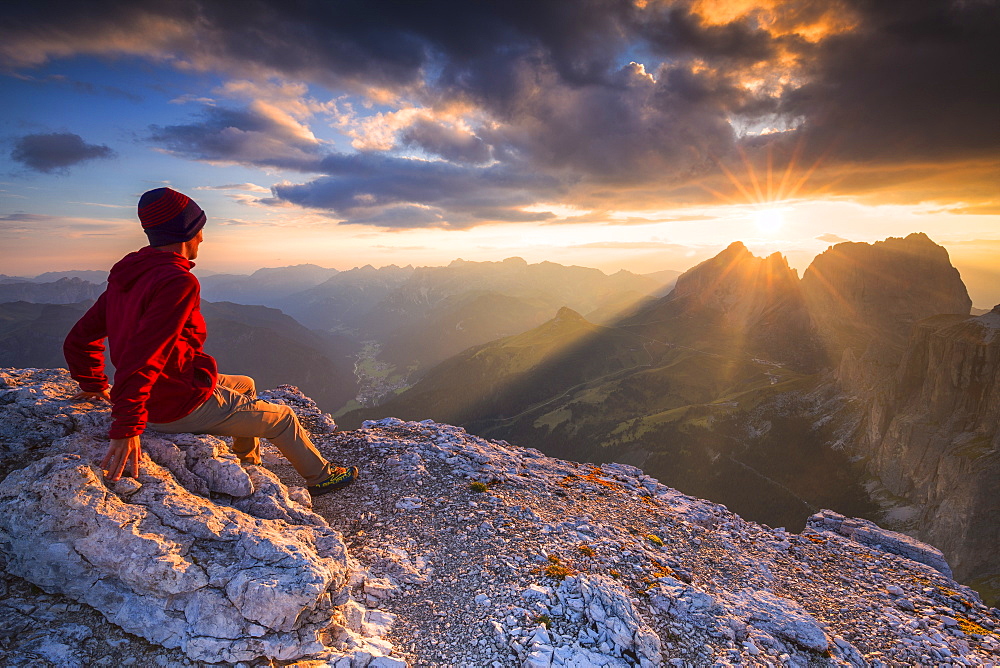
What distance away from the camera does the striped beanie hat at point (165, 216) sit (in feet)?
25.0

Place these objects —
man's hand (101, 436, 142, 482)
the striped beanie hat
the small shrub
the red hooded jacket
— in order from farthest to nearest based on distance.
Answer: the small shrub
the striped beanie hat
man's hand (101, 436, 142, 482)
the red hooded jacket

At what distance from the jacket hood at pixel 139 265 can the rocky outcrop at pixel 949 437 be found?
13066cm

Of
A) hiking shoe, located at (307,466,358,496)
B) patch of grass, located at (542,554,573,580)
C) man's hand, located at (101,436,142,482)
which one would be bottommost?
patch of grass, located at (542,554,573,580)

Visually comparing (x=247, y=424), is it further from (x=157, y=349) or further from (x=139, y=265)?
(x=139, y=265)

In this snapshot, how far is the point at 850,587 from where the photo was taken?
51.8ft

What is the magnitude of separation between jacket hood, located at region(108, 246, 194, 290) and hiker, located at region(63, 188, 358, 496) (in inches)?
0.7

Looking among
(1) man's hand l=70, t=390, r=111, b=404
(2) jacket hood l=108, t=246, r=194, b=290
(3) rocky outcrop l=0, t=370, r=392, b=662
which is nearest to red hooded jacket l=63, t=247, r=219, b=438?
(2) jacket hood l=108, t=246, r=194, b=290

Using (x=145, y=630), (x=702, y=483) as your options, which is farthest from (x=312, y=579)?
(x=702, y=483)

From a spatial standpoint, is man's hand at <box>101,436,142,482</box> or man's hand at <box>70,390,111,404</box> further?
man's hand at <box>70,390,111,404</box>

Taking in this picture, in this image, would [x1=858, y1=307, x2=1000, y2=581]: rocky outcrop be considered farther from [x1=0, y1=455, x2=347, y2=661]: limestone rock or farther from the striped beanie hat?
the striped beanie hat

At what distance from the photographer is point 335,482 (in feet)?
43.0

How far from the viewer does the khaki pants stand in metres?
9.21

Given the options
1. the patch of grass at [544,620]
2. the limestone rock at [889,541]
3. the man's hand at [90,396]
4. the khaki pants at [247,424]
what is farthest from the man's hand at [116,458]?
the limestone rock at [889,541]

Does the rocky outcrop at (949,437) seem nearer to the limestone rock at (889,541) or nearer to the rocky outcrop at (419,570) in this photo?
the limestone rock at (889,541)
